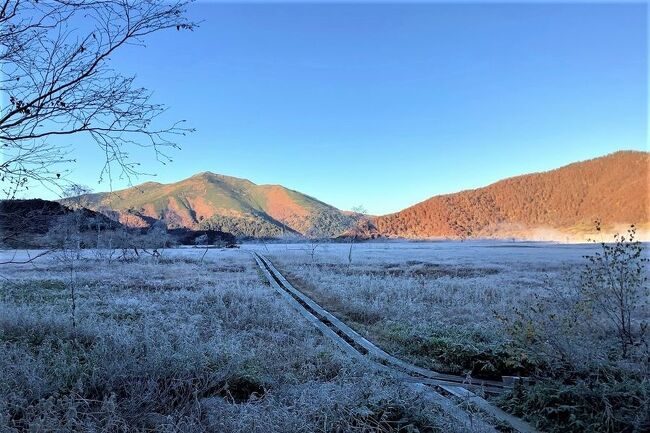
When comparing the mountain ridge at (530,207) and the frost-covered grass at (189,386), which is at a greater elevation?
the mountain ridge at (530,207)

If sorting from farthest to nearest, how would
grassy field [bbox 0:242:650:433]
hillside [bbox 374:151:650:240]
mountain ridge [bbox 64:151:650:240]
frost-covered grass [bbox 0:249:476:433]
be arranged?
hillside [bbox 374:151:650:240] < mountain ridge [bbox 64:151:650:240] < grassy field [bbox 0:242:650:433] < frost-covered grass [bbox 0:249:476:433]

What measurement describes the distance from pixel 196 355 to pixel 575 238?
11276 cm

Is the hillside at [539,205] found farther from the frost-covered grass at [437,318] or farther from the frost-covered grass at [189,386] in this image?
the frost-covered grass at [189,386]

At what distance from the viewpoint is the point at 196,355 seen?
22.9 ft

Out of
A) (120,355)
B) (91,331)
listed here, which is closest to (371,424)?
(120,355)

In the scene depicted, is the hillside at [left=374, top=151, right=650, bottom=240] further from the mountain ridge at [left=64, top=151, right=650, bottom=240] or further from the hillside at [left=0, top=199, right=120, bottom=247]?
the hillside at [left=0, top=199, right=120, bottom=247]

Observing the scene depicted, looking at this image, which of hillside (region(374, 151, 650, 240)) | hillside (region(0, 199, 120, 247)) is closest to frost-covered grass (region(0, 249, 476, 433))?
hillside (region(0, 199, 120, 247))

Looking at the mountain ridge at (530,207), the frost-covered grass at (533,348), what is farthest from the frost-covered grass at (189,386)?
the mountain ridge at (530,207)

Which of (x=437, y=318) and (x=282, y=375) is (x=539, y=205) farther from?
(x=282, y=375)

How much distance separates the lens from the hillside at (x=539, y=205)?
126 meters

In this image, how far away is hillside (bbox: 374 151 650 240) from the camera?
414ft

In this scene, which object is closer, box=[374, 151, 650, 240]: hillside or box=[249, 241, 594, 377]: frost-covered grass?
box=[249, 241, 594, 377]: frost-covered grass

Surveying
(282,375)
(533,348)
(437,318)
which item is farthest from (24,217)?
(437,318)

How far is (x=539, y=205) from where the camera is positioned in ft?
485
